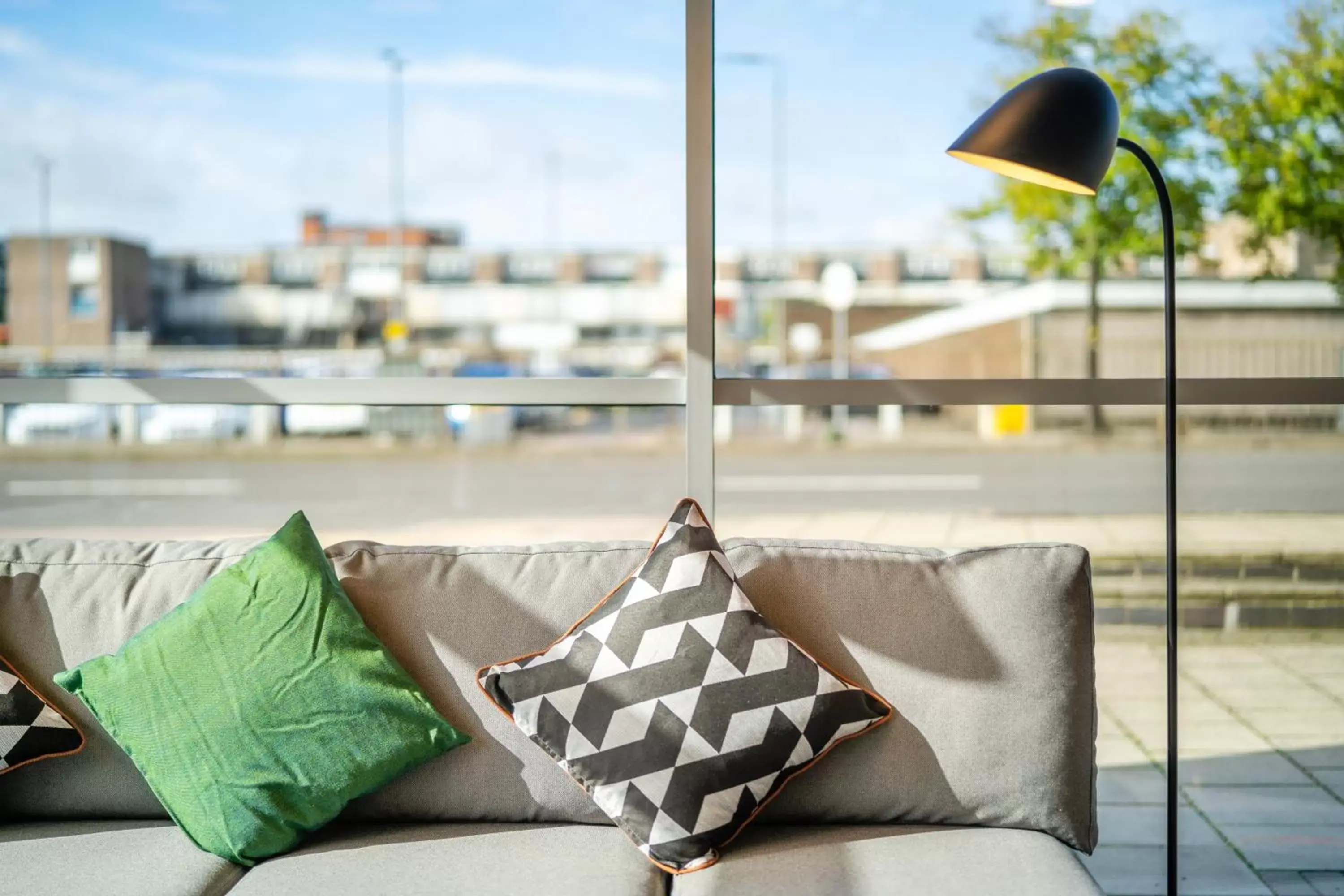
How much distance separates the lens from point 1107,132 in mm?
1409

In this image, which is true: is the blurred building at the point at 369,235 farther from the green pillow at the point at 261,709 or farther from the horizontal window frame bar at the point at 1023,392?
the green pillow at the point at 261,709

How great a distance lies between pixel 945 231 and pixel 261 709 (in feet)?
12.6

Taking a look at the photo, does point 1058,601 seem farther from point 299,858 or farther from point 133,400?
point 133,400

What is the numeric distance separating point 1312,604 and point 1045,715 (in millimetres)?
1547

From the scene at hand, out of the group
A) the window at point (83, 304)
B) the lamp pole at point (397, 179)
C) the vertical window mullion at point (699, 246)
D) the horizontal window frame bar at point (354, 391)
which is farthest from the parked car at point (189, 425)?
the vertical window mullion at point (699, 246)

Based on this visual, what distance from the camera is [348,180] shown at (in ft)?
24.4

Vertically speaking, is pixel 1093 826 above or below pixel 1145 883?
above

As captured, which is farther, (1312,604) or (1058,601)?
(1312,604)

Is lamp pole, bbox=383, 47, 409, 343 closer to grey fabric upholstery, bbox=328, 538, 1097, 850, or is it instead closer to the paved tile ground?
the paved tile ground

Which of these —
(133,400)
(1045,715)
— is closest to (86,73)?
(133,400)

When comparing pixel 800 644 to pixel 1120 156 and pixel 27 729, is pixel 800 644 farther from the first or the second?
pixel 1120 156

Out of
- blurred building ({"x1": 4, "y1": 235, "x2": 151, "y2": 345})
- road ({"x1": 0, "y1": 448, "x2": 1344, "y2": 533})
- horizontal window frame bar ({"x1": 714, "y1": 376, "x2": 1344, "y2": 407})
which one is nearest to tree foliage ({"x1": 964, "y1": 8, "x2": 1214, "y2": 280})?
road ({"x1": 0, "y1": 448, "x2": 1344, "y2": 533})

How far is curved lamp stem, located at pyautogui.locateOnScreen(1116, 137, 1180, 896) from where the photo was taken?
5.07ft

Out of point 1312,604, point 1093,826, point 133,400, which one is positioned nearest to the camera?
point 1093,826
